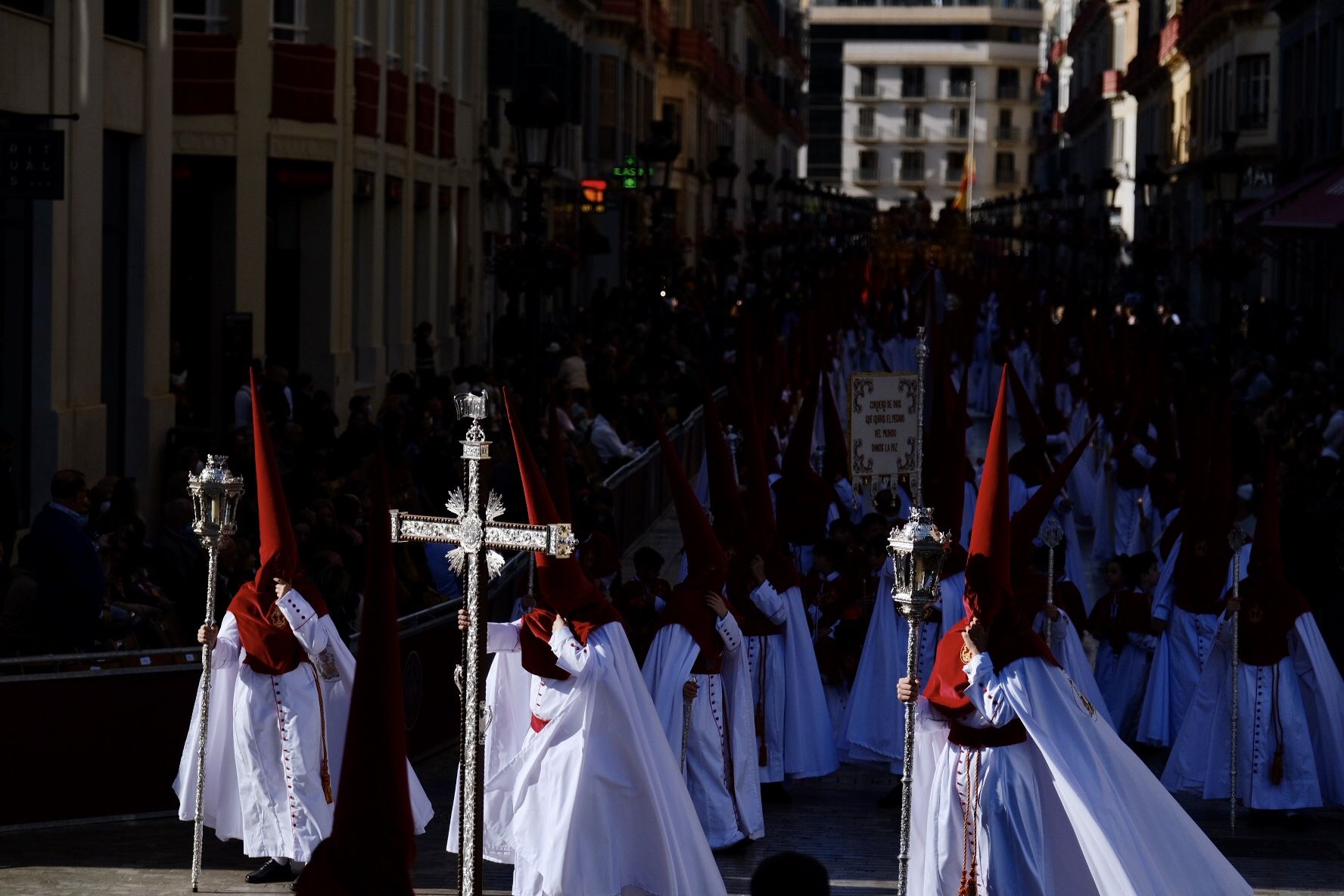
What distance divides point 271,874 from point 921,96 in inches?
5047

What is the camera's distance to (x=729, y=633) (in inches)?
442

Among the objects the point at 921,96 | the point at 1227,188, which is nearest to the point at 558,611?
the point at 1227,188

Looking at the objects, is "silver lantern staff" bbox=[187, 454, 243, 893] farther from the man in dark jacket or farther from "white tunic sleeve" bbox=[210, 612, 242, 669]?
the man in dark jacket

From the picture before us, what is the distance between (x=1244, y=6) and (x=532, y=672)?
146 ft

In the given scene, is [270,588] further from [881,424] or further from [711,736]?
[881,424]

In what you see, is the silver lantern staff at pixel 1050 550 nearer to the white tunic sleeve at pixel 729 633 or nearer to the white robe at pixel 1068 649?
the white robe at pixel 1068 649

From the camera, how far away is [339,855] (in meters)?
5.96

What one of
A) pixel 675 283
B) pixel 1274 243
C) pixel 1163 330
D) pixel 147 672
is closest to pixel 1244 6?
pixel 1274 243

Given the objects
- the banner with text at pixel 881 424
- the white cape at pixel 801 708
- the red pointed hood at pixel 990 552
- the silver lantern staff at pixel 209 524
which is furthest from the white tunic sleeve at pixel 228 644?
the banner with text at pixel 881 424

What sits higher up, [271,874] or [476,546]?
[476,546]

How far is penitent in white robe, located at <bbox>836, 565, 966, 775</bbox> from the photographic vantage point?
511 inches

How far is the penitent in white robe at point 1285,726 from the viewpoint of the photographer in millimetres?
12047

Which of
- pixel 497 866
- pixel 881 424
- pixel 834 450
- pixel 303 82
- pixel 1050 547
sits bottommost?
pixel 497 866

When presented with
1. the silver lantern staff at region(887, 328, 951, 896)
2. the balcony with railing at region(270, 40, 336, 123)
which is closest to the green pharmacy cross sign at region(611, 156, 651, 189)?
the balcony with railing at region(270, 40, 336, 123)
